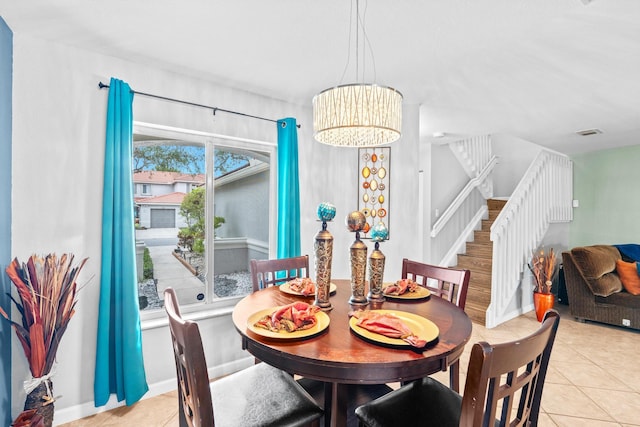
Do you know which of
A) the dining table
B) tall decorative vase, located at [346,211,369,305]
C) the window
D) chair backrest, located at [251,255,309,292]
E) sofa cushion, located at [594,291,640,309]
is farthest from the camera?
sofa cushion, located at [594,291,640,309]

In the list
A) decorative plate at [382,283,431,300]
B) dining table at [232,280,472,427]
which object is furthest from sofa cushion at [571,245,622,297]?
dining table at [232,280,472,427]

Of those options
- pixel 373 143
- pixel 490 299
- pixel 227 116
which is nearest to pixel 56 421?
pixel 227 116

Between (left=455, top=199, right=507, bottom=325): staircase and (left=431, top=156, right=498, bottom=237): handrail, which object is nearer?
(left=455, top=199, right=507, bottom=325): staircase

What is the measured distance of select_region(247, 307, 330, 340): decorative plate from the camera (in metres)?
1.24

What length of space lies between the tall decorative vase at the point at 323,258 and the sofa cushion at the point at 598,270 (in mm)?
3724

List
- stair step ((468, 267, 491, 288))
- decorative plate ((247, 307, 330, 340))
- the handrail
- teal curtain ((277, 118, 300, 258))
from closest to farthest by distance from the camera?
decorative plate ((247, 307, 330, 340)) → teal curtain ((277, 118, 300, 258)) → stair step ((468, 267, 491, 288)) → the handrail

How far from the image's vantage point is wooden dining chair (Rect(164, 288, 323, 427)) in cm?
102

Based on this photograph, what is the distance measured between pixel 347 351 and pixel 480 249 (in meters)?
4.26

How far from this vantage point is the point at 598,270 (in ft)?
12.1

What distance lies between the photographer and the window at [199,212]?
98.5 inches

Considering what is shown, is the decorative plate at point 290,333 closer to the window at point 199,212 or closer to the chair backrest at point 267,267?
the chair backrest at point 267,267

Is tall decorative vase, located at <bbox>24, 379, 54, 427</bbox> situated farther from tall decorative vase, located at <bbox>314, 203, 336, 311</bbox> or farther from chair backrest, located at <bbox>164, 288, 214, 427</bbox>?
tall decorative vase, located at <bbox>314, 203, 336, 311</bbox>

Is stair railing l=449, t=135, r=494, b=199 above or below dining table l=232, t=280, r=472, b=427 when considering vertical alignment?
above

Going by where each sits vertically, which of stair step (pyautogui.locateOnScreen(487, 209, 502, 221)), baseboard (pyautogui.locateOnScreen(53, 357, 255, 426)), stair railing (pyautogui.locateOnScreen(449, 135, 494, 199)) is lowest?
baseboard (pyautogui.locateOnScreen(53, 357, 255, 426))
